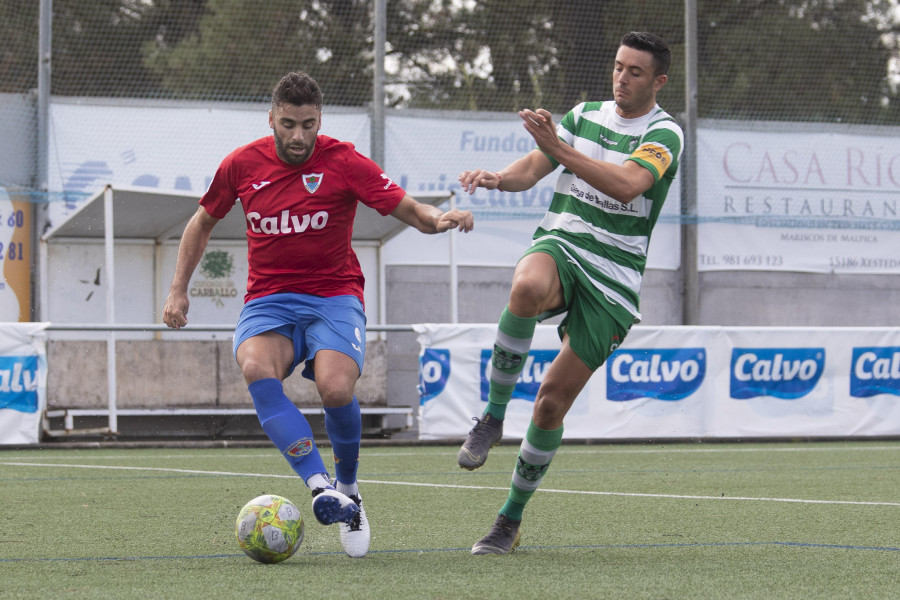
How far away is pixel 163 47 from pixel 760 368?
8.48m

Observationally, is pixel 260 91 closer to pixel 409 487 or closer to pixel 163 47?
pixel 163 47

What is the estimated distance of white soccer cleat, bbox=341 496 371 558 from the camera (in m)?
4.74

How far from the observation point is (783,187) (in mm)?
16500

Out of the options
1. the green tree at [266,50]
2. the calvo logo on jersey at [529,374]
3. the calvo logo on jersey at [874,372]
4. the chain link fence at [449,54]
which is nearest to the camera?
the calvo logo on jersey at [529,374]

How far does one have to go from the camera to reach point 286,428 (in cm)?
472

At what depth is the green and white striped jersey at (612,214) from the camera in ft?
16.9

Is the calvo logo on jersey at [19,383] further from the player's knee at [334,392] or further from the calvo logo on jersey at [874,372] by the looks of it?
the calvo logo on jersey at [874,372]

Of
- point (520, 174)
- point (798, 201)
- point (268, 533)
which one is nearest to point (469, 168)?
point (798, 201)

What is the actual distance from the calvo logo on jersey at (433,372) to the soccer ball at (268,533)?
713 centimetres

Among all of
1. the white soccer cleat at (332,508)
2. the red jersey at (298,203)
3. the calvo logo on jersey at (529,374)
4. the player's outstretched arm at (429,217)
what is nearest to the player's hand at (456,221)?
the player's outstretched arm at (429,217)

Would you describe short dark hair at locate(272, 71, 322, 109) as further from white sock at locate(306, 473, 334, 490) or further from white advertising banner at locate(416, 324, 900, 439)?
white advertising banner at locate(416, 324, 900, 439)

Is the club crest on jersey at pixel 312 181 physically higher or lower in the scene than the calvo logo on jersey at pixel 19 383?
higher

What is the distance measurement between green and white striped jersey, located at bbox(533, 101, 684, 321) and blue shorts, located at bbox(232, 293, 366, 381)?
0.98 metres

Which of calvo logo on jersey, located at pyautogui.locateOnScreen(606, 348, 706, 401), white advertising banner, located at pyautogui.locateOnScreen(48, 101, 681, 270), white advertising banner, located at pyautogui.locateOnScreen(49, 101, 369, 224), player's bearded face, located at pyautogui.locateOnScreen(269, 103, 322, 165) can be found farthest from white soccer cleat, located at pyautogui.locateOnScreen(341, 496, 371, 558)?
white advertising banner, located at pyautogui.locateOnScreen(49, 101, 369, 224)
